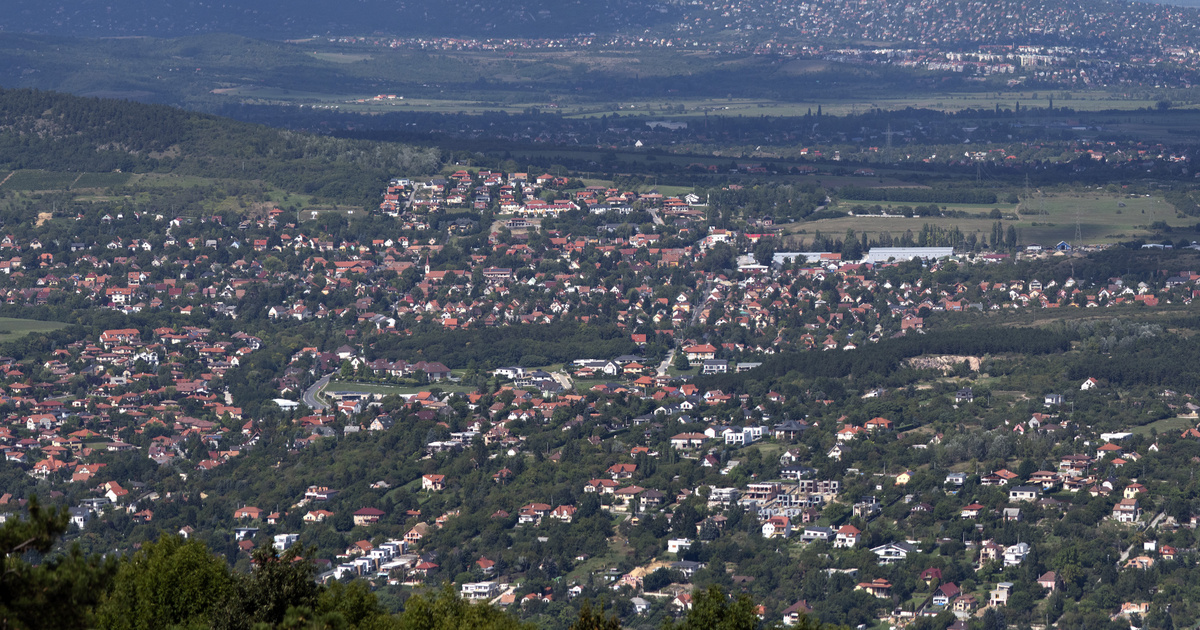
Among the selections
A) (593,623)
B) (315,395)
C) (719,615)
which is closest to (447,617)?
(593,623)

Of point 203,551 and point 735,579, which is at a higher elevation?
point 203,551

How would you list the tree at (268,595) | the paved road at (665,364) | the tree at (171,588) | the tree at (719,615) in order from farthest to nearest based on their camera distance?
the paved road at (665,364) < the tree at (719,615) < the tree at (171,588) < the tree at (268,595)

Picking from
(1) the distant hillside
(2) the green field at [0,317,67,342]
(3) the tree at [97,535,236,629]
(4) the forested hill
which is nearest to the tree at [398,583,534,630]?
(3) the tree at [97,535,236,629]

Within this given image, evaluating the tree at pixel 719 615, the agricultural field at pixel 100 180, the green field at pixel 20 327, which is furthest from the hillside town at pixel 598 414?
the tree at pixel 719 615

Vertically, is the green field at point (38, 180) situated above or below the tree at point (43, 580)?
below

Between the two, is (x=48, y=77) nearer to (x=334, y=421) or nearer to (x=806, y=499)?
(x=334, y=421)

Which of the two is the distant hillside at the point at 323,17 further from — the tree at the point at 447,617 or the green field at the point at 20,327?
the tree at the point at 447,617

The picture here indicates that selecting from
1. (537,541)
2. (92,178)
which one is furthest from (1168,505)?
(92,178)
